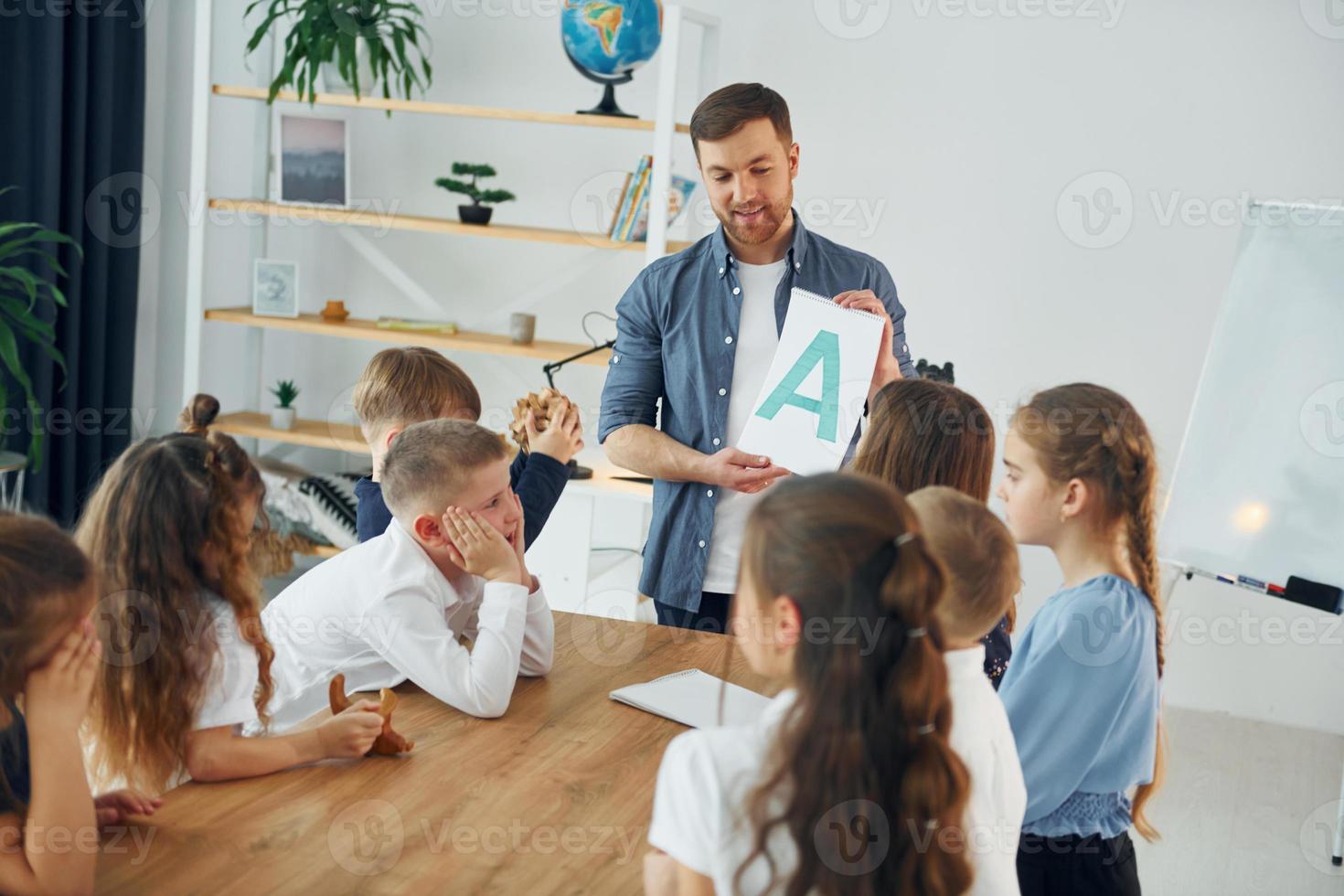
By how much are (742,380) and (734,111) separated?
48 centimetres

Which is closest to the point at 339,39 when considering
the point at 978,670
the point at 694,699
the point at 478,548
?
the point at 478,548

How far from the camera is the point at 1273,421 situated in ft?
10.1

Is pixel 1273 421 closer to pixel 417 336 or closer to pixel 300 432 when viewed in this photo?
pixel 417 336

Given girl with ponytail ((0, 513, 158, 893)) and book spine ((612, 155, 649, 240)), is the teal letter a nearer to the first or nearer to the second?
girl with ponytail ((0, 513, 158, 893))

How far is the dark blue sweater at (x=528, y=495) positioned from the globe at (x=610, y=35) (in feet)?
5.99

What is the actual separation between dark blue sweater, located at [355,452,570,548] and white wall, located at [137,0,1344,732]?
206 cm

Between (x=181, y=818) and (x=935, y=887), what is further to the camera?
(x=181, y=818)

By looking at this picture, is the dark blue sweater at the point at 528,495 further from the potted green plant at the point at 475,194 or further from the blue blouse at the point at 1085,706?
the potted green plant at the point at 475,194

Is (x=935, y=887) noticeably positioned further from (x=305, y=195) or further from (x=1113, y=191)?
(x=305, y=195)

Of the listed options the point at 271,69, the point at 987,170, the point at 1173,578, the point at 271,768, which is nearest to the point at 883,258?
the point at 987,170

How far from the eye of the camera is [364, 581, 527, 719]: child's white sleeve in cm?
155

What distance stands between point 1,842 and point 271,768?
0.29m

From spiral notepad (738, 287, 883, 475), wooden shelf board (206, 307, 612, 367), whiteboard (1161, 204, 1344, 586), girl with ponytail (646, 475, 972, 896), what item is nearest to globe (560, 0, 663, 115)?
wooden shelf board (206, 307, 612, 367)

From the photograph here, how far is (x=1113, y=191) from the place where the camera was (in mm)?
3678
